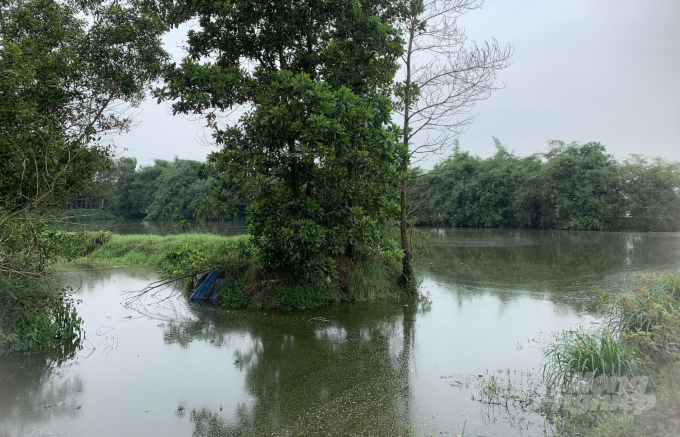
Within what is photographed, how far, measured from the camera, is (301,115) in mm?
6195

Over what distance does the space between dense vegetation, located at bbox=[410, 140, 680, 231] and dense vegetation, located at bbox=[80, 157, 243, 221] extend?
54.2 ft

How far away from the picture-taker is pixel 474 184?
30.0 m

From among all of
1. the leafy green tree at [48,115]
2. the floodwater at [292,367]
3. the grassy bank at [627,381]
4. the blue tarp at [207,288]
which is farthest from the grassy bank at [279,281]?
the grassy bank at [627,381]

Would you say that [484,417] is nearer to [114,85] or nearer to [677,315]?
[677,315]

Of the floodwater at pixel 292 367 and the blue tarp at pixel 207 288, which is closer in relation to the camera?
the floodwater at pixel 292 367

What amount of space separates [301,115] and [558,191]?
2420 cm

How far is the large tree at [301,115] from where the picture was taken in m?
6.23

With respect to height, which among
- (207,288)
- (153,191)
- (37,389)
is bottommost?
(37,389)

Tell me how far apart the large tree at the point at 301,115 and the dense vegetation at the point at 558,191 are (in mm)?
12264

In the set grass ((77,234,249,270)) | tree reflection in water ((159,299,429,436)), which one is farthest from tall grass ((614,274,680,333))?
grass ((77,234,249,270))

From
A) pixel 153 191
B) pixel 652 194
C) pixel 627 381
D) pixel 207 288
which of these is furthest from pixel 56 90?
pixel 153 191

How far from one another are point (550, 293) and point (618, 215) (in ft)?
67.0

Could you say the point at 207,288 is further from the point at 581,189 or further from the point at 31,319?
the point at 581,189

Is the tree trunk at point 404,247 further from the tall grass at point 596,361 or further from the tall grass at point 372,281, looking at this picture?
the tall grass at point 596,361
